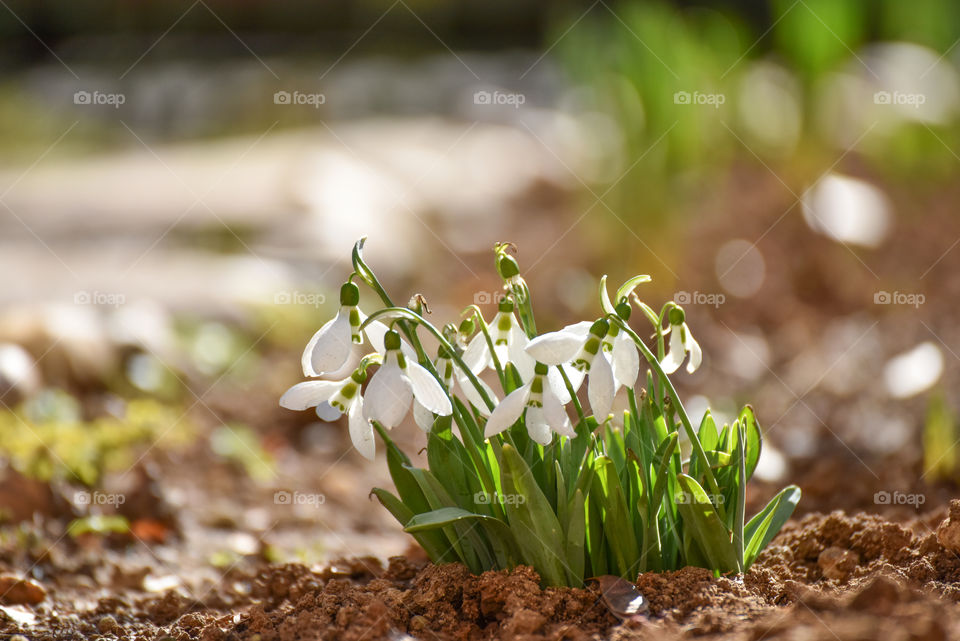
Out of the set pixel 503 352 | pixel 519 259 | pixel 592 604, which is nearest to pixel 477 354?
pixel 503 352

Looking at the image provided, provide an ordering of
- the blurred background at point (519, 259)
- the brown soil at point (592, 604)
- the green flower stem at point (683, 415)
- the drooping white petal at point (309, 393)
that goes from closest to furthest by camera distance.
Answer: the brown soil at point (592, 604), the green flower stem at point (683, 415), the drooping white petal at point (309, 393), the blurred background at point (519, 259)

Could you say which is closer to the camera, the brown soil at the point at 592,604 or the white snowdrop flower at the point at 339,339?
the brown soil at the point at 592,604

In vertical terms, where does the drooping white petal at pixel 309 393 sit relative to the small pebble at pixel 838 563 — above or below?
above

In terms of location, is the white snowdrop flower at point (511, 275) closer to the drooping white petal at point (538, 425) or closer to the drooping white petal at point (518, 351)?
the drooping white petal at point (518, 351)

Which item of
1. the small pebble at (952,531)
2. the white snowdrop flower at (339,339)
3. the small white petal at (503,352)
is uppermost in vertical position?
the white snowdrop flower at (339,339)

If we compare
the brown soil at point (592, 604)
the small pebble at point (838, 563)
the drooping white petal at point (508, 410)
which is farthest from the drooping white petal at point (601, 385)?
the small pebble at point (838, 563)

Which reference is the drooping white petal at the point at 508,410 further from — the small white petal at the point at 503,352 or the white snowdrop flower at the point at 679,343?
the white snowdrop flower at the point at 679,343

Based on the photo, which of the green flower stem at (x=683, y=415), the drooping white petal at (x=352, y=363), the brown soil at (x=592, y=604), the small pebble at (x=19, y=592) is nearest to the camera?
the brown soil at (x=592, y=604)

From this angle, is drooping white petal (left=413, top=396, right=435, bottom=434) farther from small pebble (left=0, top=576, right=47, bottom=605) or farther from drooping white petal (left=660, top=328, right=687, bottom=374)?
small pebble (left=0, top=576, right=47, bottom=605)

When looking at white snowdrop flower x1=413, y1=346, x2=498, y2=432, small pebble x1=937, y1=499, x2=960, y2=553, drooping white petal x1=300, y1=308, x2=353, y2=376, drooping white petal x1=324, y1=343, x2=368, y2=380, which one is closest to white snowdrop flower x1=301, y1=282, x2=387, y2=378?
drooping white petal x1=300, y1=308, x2=353, y2=376
